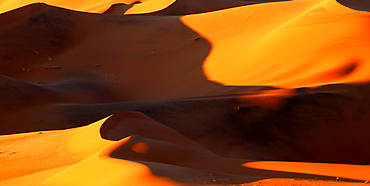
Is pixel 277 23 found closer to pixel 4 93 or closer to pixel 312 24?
pixel 312 24

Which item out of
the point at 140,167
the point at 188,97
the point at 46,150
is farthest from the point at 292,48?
the point at 140,167

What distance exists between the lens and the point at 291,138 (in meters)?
7.30

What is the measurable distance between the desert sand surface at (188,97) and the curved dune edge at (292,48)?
51mm

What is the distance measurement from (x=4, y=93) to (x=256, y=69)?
22.7ft

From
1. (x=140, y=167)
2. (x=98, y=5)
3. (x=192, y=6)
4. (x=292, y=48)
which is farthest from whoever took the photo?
(x=98, y=5)

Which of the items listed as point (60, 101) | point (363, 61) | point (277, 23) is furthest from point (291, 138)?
point (277, 23)

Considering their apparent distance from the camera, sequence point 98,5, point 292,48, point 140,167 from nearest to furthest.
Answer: point 140,167 < point 292,48 < point 98,5

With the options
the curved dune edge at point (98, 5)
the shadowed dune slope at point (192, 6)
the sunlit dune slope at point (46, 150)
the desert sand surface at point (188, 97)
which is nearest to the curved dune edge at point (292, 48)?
the desert sand surface at point (188, 97)

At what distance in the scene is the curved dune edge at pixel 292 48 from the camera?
9.92 m

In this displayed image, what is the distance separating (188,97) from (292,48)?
11.9 feet

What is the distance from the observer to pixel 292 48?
455 inches

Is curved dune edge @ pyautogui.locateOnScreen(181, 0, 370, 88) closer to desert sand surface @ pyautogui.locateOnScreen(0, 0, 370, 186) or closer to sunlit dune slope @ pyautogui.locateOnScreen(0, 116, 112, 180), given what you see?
desert sand surface @ pyautogui.locateOnScreen(0, 0, 370, 186)

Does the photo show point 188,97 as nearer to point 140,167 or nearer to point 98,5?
point 140,167

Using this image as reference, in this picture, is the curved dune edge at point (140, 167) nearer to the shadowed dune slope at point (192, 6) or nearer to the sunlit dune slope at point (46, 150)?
the sunlit dune slope at point (46, 150)
